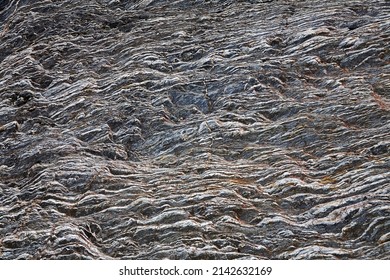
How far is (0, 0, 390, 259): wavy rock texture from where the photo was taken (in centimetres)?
1334

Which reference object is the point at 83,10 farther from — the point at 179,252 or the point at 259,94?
the point at 179,252

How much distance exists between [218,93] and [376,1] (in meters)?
5.95

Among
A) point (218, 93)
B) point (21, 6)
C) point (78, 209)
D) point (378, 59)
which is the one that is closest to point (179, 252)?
point (78, 209)

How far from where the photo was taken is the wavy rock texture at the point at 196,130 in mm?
13336

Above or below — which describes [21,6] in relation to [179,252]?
above

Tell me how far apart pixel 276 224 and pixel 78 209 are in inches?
170

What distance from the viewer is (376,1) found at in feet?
64.4

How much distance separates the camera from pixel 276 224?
1328 centimetres

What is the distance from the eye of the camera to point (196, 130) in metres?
16.2

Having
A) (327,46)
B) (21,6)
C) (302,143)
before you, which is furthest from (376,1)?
(21,6)

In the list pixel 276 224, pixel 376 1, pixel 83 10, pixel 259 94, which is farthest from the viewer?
pixel 83 10

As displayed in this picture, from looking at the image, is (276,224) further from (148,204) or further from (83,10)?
(83,10)
